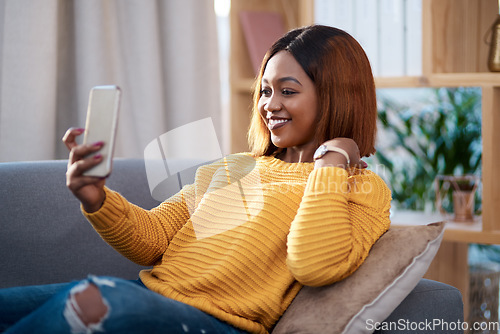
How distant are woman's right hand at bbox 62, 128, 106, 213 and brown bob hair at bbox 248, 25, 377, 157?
1.58 feet

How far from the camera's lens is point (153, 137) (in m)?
2.02

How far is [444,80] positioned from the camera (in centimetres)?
174

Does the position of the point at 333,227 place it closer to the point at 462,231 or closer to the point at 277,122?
the point at 277,122

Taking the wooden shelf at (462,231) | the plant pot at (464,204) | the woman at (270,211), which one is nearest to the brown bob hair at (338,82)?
the woman at (270,211)

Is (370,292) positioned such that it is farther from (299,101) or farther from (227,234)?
(299,101)

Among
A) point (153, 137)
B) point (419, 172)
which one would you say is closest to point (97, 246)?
point (153, 137)

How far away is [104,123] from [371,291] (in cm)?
55

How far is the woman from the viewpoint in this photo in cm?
96

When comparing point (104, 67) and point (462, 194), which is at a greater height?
point (104, 67)

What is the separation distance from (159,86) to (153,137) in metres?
0.19

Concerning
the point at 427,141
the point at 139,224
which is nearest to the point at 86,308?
the point at 139,224

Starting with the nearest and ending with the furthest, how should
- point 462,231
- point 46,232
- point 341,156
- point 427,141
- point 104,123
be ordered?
point 104,123 → point 341,156 → point 46,232 → point 462,231 → point 427,141

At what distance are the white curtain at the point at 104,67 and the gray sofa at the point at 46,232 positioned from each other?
1.26ft

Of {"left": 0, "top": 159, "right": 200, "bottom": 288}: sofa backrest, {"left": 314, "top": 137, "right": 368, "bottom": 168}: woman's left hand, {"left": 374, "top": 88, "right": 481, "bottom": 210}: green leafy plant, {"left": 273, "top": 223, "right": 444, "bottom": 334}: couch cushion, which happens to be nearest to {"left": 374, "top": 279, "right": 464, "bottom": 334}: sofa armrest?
{"left": 273, "top": 223, "right": 444, "bottom": 334}: couch cushion
